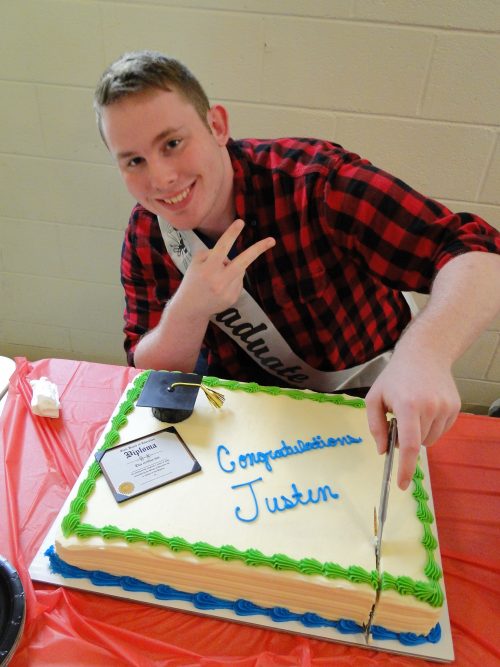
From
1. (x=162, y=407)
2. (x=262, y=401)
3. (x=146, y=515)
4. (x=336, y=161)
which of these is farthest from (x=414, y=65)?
(x=146, y=515)

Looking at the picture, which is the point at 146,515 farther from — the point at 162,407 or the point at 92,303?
the point at 92,303

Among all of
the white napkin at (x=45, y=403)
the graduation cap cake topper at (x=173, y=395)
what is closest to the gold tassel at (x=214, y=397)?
the graduation cap cake topper at (x=173, y=395)

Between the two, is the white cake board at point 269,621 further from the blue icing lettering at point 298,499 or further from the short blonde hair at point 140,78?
the short blonde hair at point 140,78

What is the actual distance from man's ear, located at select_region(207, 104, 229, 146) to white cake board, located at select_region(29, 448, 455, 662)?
79 centimetres

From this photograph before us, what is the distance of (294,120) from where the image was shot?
1.67m

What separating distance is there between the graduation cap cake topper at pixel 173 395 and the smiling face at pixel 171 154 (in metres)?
0.35

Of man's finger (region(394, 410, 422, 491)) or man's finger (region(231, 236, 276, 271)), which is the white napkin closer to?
man's finger (region(231, 236, 276, 271))

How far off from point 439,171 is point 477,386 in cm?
92

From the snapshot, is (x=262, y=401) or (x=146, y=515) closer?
(x=146, y=515)

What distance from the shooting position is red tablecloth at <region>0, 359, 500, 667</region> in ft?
2.45

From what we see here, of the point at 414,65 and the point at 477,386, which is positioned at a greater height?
the point at 414,65

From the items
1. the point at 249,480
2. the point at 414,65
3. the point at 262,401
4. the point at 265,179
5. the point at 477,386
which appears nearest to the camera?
the point at 249,480

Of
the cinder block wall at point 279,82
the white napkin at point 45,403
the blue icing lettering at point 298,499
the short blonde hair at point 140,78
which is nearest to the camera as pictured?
the blue icing lettering at point 298,499

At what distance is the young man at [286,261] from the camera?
88 centimetres
